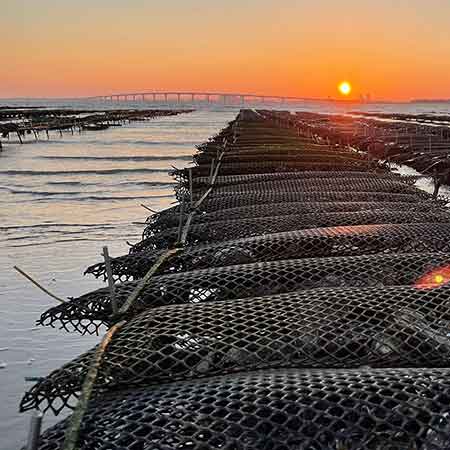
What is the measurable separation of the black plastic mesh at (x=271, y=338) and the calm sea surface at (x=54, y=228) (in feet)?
8.58

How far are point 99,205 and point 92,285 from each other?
11.1 m

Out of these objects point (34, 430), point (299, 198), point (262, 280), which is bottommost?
point (299, 198)

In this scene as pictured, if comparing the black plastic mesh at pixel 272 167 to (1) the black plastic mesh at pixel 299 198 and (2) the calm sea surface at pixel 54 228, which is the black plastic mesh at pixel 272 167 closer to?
(2) the calm sea surface at pixel 54 228

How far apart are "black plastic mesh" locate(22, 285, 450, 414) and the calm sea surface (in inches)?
103

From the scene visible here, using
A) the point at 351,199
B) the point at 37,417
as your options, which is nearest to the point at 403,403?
the point at 37,417

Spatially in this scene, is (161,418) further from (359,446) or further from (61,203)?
(61,203)

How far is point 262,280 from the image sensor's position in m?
6.04

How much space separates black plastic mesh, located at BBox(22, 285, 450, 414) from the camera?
4.09 meters

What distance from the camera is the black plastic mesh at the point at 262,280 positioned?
18.7 feet

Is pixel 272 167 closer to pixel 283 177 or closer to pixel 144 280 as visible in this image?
pixel 283 177

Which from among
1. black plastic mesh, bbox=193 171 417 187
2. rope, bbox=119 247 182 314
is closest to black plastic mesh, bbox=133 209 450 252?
rope, bbox=119 247 182 314

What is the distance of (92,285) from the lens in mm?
11398

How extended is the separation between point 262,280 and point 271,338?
1.59m

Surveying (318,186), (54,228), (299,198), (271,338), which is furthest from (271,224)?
(54,228)
